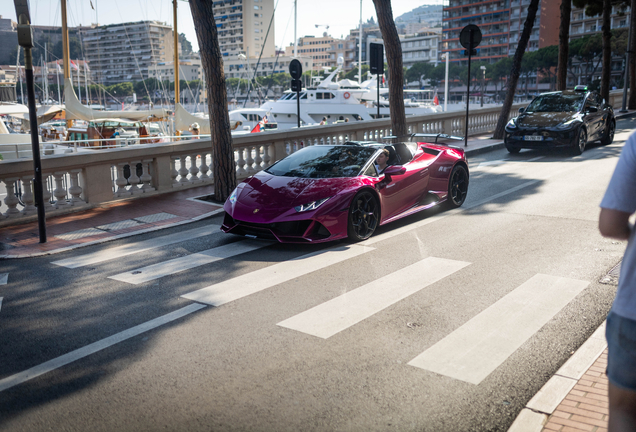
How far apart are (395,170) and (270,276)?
284cm

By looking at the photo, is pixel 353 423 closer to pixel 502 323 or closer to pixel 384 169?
pixel 502 323

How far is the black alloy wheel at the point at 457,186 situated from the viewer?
9.84m

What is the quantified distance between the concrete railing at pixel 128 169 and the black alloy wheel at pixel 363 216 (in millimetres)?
4480

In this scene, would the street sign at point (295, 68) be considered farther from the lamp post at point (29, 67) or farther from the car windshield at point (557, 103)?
the lamp post at point (29, 67)

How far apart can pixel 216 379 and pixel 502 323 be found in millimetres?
2479

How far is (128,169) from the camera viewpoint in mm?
11312

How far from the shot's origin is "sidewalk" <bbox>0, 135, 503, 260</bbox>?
7.93 m

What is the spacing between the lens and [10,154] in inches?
824

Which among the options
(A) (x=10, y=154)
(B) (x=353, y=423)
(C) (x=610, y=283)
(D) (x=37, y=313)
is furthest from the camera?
(A) (x=10, y=154)

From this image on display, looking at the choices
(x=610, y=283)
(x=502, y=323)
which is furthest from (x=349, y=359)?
(x=610, y=283)

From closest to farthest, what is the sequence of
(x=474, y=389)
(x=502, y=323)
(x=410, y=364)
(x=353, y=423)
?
(x=353, y=423) → (x=474, y=389) → (x=410, y=364) → (x=502, y=323)

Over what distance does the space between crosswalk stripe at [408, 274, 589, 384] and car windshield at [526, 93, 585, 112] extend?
12.2m

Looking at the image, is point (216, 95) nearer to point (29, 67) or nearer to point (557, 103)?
point (29, 67)

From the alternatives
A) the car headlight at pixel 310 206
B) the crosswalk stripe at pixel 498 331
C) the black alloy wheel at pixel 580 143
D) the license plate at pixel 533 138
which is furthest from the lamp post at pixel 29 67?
the black alloy wheel at pixel 580 143
